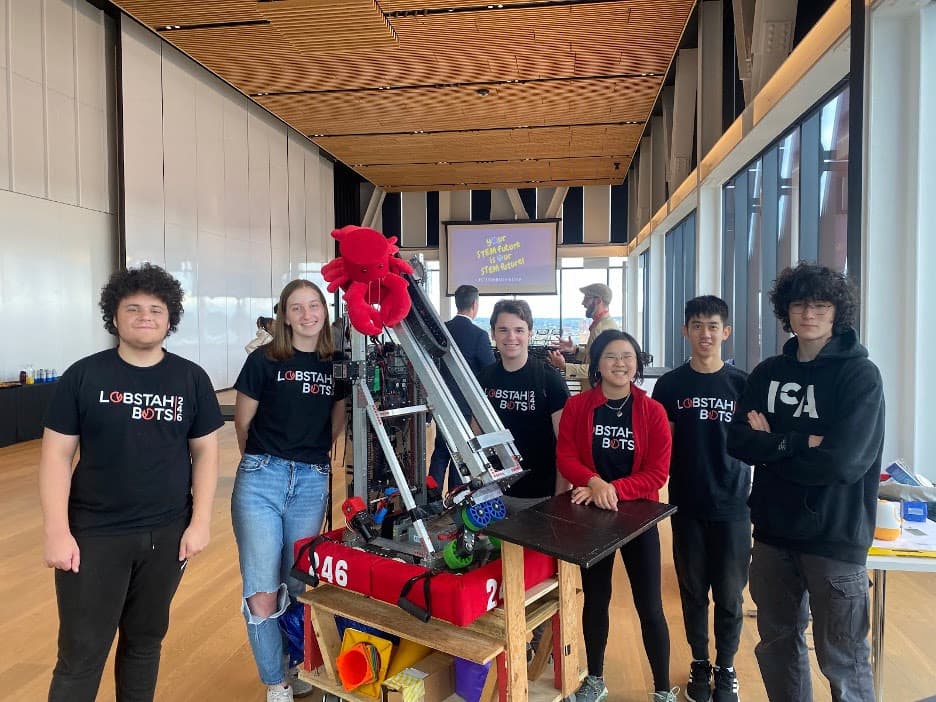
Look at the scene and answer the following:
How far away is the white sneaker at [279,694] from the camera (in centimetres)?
199

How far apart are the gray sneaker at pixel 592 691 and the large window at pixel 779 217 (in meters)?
2.28

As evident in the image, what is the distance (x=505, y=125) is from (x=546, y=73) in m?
1.84

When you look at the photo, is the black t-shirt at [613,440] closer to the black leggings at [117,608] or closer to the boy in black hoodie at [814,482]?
the boy in black hoodie at [814,482]

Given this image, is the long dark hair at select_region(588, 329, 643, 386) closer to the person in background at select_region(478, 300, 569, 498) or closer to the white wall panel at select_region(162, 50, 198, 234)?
the person in background at select_region(478, 300, 569, 498)

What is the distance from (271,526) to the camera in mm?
1956

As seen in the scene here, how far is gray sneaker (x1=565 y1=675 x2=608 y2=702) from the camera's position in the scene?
2.00 metres

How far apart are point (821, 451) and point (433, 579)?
1.02 m

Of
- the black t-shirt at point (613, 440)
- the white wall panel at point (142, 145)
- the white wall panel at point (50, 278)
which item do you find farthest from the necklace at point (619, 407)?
the white wall panel at point (142, 145)

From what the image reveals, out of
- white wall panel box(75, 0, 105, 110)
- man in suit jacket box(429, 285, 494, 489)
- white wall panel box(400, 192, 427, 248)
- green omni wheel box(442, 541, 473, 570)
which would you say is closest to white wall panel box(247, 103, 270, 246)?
white wall panel box(75, 0, 105, 110)

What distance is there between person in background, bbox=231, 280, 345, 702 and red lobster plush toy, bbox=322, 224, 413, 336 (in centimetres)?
32

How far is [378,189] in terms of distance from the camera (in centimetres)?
1338

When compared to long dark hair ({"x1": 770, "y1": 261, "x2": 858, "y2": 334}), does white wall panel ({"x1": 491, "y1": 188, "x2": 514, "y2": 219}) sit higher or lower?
higher

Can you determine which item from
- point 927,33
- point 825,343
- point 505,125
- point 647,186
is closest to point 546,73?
point 505,125

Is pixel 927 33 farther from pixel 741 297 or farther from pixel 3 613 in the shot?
pixel 3 613
